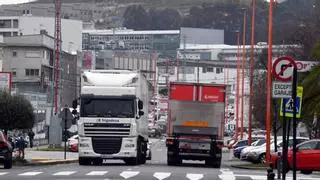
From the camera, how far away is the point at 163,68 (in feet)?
556

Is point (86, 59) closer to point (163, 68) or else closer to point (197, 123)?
point (163, 68)

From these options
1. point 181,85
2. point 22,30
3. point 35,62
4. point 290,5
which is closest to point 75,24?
point 22,30

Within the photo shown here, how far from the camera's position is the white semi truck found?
4062 cm

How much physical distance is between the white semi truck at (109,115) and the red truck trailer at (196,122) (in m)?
2.86

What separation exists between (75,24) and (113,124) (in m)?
116

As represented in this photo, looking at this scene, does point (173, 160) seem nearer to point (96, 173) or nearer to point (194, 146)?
point (194, 146)

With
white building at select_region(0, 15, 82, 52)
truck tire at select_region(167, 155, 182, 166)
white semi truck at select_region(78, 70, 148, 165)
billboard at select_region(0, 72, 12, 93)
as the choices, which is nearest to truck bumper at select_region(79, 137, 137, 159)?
white semi truck at select_region(78, 70, 148, 165)

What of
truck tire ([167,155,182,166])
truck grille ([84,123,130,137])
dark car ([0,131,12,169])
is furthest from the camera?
truck tire ([167,155,182,166])

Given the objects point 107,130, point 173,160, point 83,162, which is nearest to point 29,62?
point 173,160

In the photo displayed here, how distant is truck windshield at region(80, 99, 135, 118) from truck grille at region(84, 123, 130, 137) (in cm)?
42

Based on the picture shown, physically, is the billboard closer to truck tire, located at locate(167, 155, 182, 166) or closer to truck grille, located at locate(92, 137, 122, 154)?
truck tire, located at locate(167, 155, 182, 166)

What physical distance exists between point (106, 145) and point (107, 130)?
0.65 meters

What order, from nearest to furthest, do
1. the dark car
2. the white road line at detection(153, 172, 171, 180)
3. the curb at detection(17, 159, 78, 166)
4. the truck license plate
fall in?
the white road line at detection(153, 172, 171, 180)
the dark car
the truck license plate
the curb at detection(17, 159, 78, 166)

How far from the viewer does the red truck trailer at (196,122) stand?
1708 inches
